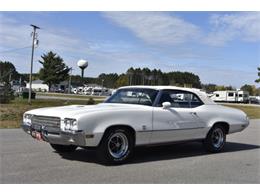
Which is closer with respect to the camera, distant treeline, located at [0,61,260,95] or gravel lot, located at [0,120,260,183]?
gravel lot, located at [0,120,260,183]

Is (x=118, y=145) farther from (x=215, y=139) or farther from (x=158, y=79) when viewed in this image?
(x=158, y=79)

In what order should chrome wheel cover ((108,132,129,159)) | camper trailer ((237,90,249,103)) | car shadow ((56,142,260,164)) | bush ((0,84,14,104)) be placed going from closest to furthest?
1. chrome wheel cover ((108,132,129,159))
2. car shadow ((56,142,260,164))
3. bush ((0,84,14,104))
4. camper trailer ((237,90,249,103))

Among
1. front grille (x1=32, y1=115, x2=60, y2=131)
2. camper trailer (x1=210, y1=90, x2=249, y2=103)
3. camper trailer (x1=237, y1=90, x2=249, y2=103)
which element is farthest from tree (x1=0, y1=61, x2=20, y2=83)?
camper trailer (x1=237, y1=90, x2=249, y2=103)

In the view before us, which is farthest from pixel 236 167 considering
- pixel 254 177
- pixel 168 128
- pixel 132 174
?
pixel 132 174

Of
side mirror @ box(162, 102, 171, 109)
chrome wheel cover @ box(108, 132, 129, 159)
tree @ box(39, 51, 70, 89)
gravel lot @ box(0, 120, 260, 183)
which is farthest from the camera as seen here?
tree @ box(39, 51, 70, 89)

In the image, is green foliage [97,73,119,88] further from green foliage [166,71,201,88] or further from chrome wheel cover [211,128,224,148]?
chrome wheel cover [211,128,224,148]

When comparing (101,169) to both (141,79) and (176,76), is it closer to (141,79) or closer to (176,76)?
(141,79)

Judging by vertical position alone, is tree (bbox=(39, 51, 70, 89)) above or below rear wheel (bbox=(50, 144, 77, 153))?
above

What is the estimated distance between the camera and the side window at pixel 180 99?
866cm

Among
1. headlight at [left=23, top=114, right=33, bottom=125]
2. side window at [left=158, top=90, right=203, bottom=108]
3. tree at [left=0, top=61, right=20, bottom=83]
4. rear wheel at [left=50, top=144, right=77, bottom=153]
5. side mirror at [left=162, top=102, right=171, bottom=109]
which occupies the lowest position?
rear wheel at [left=50, top=144, right=77, bottom=153]

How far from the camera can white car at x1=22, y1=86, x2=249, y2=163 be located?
283 inches

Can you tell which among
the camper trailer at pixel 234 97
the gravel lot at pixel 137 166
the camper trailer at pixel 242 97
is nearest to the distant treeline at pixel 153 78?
the camper trailer at pixel 234 97

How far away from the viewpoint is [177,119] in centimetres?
854
